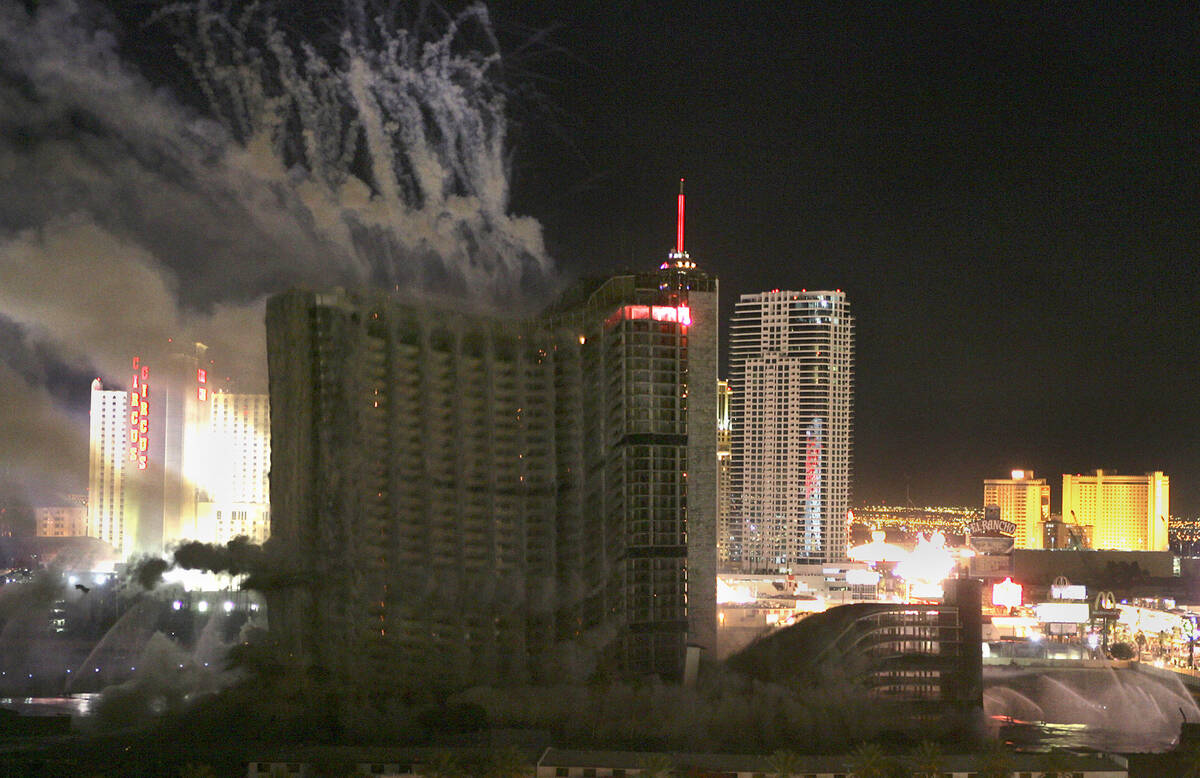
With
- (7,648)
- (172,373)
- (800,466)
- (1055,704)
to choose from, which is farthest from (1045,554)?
(7,648)

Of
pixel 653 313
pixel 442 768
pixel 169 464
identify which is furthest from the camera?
pixel 169 464

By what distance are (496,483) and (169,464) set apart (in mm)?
52119

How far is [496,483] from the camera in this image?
5081cm

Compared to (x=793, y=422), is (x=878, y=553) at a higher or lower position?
lower

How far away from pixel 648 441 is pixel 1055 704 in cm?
2809

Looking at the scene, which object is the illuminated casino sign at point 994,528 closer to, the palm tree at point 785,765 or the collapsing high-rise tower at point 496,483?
the collapsing high-rise tower at point 496,483

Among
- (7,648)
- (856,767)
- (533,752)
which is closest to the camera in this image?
(856,767)

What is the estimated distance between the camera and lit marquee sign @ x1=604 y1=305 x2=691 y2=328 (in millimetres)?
53719

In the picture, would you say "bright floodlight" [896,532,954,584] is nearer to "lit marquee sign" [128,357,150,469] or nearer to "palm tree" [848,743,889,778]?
"lit marquee sign" [128,357,150,469]

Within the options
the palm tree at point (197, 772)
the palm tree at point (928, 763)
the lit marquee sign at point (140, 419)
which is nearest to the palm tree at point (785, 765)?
the palm tree at point (928, 763)

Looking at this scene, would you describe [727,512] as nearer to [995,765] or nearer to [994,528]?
[994,528]

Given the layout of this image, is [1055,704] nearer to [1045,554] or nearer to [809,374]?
[809,374]

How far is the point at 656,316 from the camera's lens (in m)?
54.2

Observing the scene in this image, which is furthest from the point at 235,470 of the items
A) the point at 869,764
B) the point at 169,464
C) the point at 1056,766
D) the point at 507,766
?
the point at 1056,766
